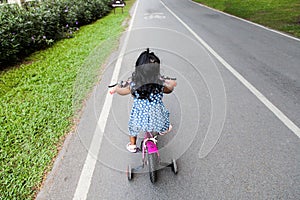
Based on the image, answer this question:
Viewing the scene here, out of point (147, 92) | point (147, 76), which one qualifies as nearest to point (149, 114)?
point (147, 92)

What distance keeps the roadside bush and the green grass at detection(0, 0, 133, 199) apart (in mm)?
397

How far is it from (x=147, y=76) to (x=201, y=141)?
157cm

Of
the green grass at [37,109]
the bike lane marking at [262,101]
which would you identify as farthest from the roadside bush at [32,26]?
the bike lane marking at [262,101]

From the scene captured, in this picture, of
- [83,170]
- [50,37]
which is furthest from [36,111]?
[50,37]

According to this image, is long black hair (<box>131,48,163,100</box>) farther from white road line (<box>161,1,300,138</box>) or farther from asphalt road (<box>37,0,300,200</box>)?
white road line (<box>161,1,300,138</box>)

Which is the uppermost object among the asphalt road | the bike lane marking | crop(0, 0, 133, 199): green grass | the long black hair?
the long black hair

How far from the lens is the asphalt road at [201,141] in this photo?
106 inches

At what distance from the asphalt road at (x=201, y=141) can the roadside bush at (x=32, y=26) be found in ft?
Answer: 9.33

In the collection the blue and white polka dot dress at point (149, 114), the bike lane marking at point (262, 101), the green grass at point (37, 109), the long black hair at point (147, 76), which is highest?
the long black hair at point (147, 76)

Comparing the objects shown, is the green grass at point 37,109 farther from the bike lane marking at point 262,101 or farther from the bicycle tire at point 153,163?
the bike lane marking at point 262,101

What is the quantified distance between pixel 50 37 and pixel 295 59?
7.92 meters

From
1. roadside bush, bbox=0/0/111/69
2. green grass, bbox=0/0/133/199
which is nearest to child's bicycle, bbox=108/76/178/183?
green grass, bbox=0/0/133/199

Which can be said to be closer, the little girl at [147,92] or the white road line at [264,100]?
the little girl at [147,92]

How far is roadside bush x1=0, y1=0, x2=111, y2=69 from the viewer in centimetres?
642
